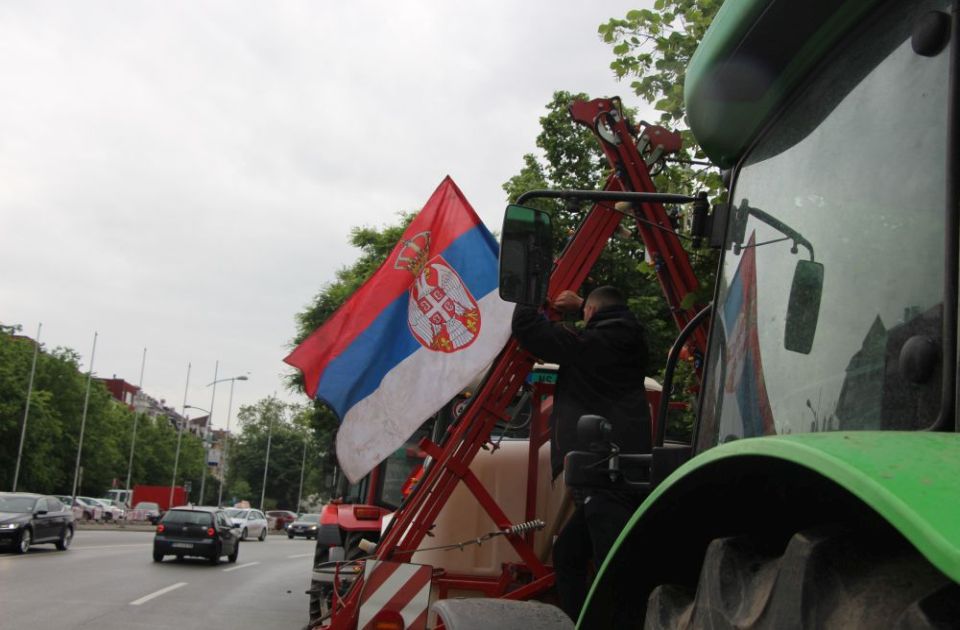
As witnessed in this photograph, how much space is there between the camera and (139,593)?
16.9 m

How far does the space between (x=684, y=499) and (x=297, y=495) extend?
124 meters

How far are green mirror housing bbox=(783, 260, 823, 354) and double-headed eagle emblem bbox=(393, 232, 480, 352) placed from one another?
136 inches

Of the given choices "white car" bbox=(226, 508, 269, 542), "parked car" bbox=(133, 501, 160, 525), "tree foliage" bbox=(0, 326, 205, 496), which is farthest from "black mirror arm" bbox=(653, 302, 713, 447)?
"parked car" bbox=(133, 501, 160, 525)

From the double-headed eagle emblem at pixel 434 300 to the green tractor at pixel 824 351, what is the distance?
3006mm

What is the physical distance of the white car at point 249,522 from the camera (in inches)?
2024

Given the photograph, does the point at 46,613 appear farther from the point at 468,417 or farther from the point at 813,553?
the point at 813,553

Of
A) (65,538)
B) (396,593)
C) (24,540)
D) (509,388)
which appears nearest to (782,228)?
(509,388)

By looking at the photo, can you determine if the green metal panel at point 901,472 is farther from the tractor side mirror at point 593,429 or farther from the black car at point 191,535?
the black car at point 191,535

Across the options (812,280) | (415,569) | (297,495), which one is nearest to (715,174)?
(415,569)

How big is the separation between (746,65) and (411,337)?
3.47 metres

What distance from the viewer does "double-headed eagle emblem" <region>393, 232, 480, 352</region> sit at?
18.1ft

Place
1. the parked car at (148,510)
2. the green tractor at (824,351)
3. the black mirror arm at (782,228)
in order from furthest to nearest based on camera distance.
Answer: the parked car at (148,510)
the black mirror arm at (782,228)
the green tractor at (824,351)

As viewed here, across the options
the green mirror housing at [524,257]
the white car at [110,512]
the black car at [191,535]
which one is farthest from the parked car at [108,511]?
the green mirror housing at [524,257]

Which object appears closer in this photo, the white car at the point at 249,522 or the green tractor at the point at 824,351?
the green tractor at the point at 824,351
